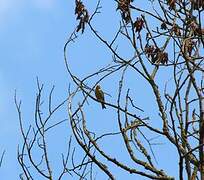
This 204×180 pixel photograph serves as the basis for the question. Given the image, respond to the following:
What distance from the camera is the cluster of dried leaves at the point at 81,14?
506 cm

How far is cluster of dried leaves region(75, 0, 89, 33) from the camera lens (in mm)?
5062

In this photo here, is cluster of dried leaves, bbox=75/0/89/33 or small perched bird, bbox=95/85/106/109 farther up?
cluster of dried leaves, bbox=75/0/89/33

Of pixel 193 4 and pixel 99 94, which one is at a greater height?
pixel 193 4

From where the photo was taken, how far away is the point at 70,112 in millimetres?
4512

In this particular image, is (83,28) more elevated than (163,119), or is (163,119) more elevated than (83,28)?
(83,28)

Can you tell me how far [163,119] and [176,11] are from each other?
1247 millimetres

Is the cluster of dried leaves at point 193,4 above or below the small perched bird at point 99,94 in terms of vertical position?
above

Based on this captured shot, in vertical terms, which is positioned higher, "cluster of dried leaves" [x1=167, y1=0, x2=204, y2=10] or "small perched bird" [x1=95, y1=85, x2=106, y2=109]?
"cluster of dried leaves" [x1=167, y1=0, x2=204, y2=10]

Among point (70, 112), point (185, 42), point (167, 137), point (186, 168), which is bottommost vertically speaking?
point (186, 168)

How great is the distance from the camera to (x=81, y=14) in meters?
5.16

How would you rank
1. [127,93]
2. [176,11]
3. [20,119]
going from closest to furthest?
[127,93], [20,119], [176,11]

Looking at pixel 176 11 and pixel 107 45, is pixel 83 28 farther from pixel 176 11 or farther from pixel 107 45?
pixel 176 11

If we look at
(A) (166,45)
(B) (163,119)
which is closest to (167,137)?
(B) (163,119)

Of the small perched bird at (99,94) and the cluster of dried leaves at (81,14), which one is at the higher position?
the cluster of dried leaves at (81,14)
